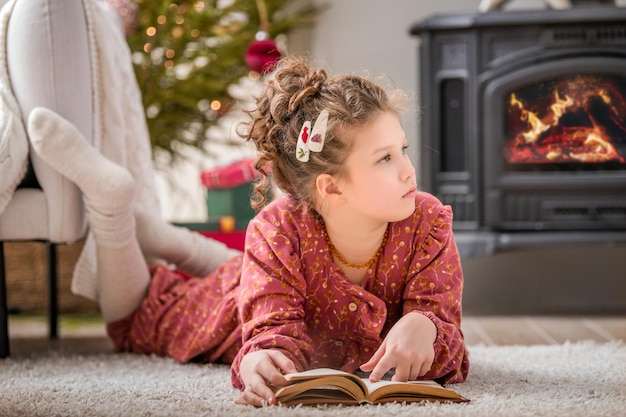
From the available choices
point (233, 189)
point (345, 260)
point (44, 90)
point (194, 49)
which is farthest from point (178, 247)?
point (194, 49)

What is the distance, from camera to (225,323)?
61.3 inches

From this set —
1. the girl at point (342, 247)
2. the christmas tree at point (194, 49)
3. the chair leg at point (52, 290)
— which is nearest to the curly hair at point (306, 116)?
the girl at point (342, 247)

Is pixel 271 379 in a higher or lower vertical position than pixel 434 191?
lower

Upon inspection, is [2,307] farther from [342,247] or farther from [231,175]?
[231,175]

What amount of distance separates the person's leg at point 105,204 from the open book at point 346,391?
24.6 inches

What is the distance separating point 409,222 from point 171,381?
46 centimetres

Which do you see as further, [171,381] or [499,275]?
[499,275]

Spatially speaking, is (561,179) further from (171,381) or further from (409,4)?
(171,381)

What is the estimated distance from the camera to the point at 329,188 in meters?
1.35

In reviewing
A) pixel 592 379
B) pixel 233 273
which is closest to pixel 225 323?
pixel 233 273

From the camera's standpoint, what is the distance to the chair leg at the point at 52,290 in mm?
2086

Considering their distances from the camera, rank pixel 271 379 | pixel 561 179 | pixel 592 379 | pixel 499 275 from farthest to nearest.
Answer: pixel 499 275 < pixel 561 179 < pixel 592 379 < pixel 271 379

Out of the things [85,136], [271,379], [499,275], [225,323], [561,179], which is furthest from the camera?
[499,275]

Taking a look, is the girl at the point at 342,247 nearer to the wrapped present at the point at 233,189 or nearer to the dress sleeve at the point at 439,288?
the dress sleeve at the point at 439,288
